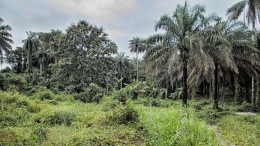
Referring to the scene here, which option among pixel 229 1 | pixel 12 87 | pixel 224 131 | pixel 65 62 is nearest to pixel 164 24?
pixel 229 1

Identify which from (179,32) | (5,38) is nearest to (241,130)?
(179,32)

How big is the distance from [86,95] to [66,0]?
44.5 feet

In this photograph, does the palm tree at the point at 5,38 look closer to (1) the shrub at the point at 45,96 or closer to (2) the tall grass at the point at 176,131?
(1) the shrub at the point at 45,96

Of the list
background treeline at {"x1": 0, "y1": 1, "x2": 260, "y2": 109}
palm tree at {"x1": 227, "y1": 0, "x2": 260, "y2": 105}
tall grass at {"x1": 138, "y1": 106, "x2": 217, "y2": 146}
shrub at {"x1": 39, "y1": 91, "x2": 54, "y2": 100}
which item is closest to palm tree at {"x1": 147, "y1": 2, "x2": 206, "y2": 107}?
background treeline at {"x1": 0, "y1": 1, "x2": 260, "y2": 109}

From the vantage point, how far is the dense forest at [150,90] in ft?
25.6

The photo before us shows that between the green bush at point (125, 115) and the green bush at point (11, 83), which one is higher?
the green bush at point (11, 83)

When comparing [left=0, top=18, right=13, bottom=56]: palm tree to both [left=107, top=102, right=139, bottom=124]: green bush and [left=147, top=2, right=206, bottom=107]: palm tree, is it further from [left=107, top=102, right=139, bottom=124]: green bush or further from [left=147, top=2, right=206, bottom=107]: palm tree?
[left=107, top=102, right=139, bottom=124]: green bush

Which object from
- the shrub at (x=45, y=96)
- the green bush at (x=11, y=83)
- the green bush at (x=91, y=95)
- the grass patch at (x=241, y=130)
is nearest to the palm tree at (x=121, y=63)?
the green bush at (x=11, y=83)

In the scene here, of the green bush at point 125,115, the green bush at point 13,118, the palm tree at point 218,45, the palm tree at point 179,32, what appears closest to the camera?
the green bush at point 125,115

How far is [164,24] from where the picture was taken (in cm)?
1739

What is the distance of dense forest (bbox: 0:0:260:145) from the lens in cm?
781

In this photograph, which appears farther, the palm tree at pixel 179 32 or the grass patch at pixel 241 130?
the palm tree at pixel 179 32

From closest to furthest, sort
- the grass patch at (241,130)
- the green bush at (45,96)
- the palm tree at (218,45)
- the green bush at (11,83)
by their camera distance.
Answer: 1. the grass patch at (241,130)
2. the palm tree at (218,45)
3. the green bush at (45,96)
4. the green bush at (11,83)

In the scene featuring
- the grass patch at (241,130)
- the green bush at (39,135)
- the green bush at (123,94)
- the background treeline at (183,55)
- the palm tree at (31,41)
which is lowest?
the grass patch at (241,130)
